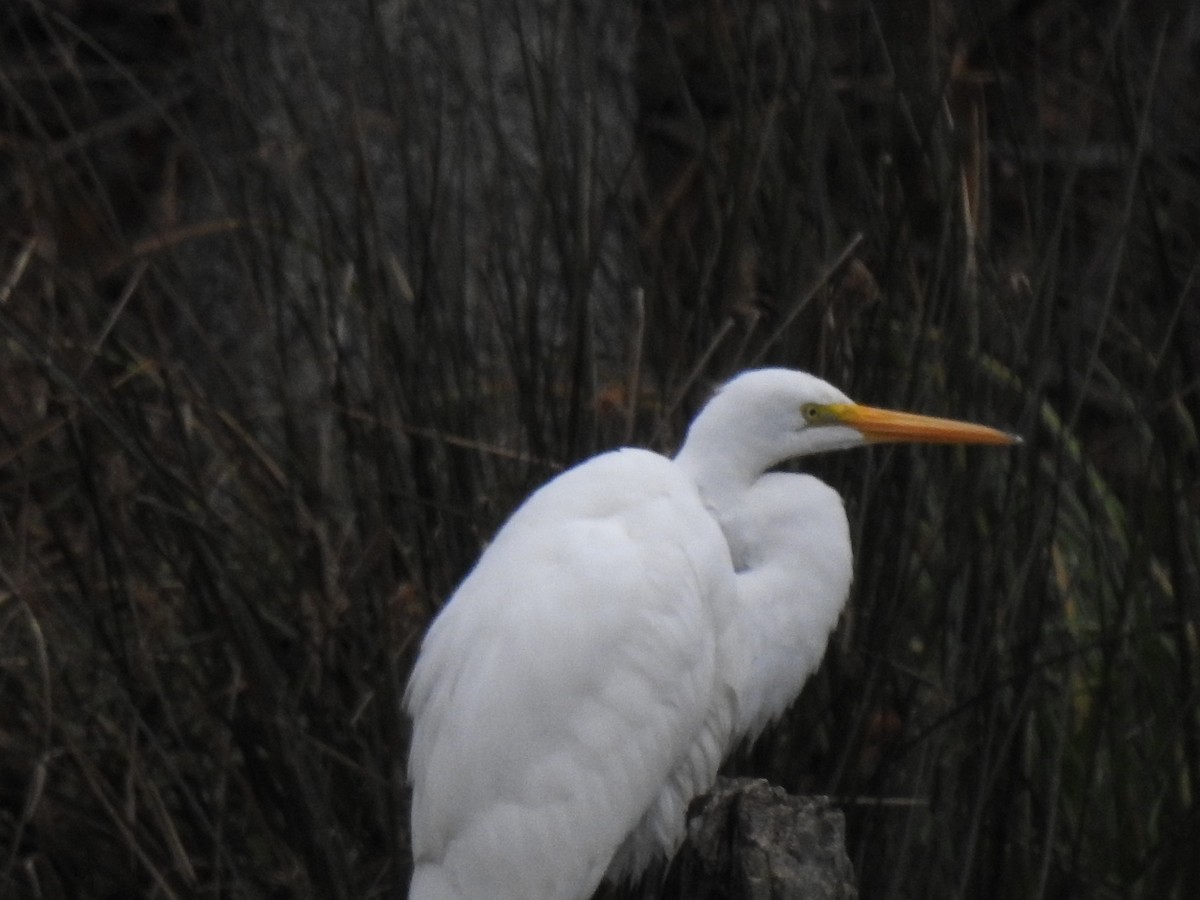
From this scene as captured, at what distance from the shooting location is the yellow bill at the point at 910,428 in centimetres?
226

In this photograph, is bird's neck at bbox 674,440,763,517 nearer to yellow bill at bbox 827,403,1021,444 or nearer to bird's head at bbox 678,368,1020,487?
bird's head at bbox 678,368,1020,487

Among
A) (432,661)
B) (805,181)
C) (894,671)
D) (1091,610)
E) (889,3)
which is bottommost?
(1091,610)

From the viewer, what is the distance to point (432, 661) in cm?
219

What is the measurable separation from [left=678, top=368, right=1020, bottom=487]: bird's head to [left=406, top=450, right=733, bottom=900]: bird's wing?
0.25 ft

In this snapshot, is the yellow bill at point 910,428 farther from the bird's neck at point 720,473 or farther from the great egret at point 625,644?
the bird's neck at point 720,473

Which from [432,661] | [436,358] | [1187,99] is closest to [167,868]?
[432,661]

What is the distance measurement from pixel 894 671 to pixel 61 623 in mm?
1084

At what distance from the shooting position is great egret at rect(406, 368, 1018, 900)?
2.20m

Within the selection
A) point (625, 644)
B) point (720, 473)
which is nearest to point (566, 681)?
point (625, 644)

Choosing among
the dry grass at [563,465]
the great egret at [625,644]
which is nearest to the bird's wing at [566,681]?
the great egret at [625,644]

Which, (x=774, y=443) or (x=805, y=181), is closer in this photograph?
(x=774, y=443)

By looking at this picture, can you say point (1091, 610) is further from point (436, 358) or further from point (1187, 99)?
point (1187, 99)

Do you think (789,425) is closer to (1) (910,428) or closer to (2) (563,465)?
(1) (910,428)

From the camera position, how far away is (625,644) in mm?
2297
